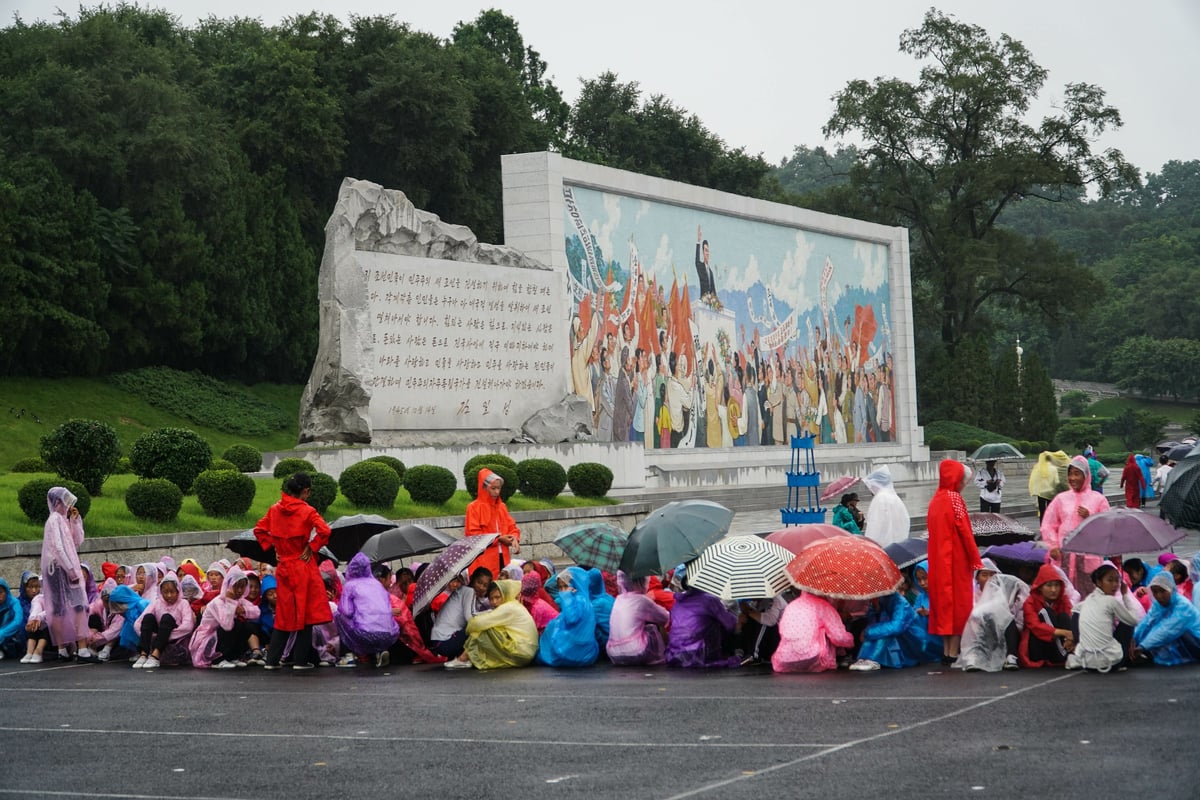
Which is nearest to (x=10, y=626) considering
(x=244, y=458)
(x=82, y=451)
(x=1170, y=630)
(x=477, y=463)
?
(x=82, y=451)

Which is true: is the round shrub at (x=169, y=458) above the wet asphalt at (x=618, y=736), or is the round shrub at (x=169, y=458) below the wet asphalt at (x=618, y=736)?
above

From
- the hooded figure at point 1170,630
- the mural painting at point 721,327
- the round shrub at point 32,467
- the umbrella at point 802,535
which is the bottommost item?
the hooded figure at point 1170,630

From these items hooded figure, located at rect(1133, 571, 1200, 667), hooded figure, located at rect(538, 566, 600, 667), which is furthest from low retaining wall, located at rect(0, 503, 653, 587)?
hooded figure, located at rect(1133, 571, 1200, 667)

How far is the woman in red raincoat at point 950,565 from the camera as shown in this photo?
9219 millimetres

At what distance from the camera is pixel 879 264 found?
39844mm

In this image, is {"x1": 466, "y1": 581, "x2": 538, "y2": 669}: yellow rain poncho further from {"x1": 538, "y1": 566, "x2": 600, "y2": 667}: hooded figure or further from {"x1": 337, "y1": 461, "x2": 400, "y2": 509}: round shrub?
{"x1": 337, "y1": 461, "x2": 400, "y2": 509}: round shrub

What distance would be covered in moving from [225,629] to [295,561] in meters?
1.04

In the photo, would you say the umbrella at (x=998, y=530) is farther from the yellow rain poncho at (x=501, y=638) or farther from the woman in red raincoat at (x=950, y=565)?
the yellow rain poncho at (x=501, y=638)

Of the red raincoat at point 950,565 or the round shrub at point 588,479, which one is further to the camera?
the round shrub at point 588,479

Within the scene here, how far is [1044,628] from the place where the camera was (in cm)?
909

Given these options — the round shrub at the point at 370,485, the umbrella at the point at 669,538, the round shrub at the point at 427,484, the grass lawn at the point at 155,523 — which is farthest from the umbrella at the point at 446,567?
the round shrub at the point at 427,484

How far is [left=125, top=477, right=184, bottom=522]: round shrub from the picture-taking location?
52.4ft

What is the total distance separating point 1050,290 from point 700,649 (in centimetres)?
4240

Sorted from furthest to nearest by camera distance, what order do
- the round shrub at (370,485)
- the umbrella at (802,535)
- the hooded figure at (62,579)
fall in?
the round shrub at (370,485)
the hooded figure at (62,579)
the umbrella at (802,535)
